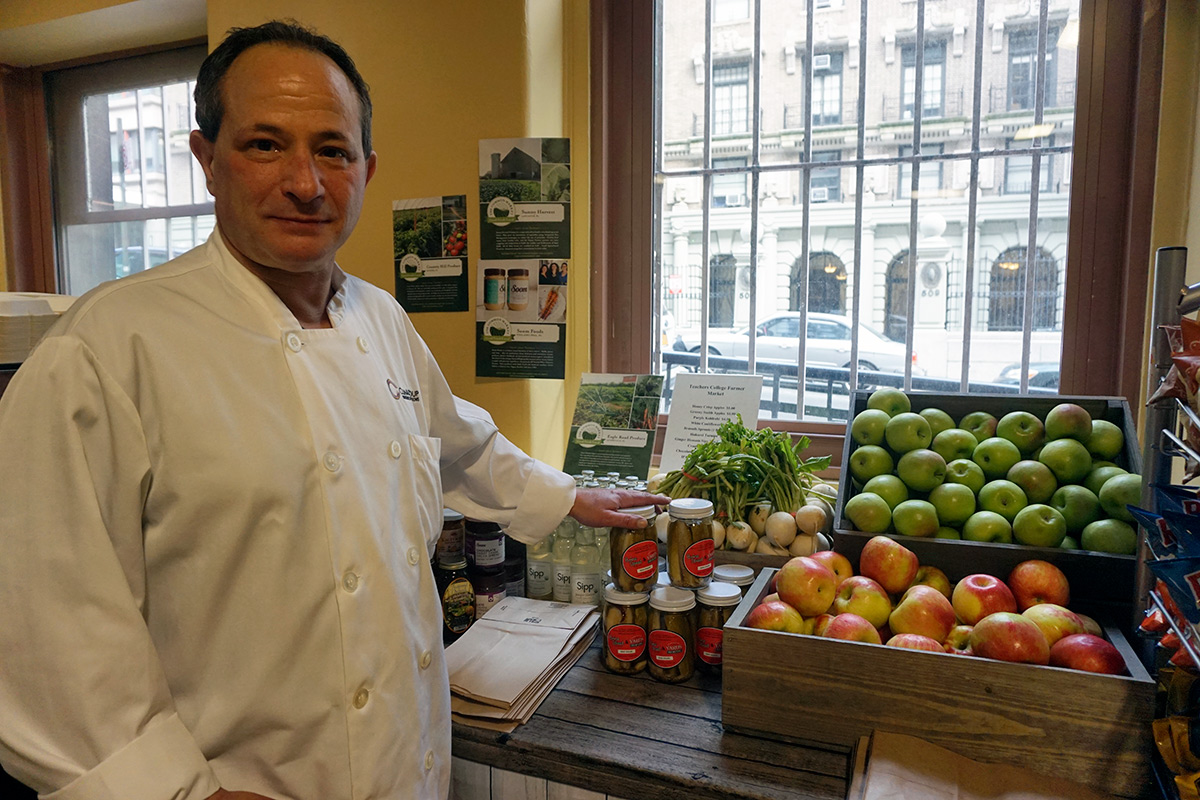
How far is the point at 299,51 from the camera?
3.36 feet

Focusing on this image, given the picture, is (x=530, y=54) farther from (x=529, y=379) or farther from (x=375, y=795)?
(x=375, y=795)

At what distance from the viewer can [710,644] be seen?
4.55 feet

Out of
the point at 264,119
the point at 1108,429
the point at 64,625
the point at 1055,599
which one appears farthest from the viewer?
the point at 1108,429

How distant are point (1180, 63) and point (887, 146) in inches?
25.2

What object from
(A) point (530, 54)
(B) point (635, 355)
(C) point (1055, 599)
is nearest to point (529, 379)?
(B) point (635, 355)

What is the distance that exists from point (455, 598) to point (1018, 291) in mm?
1628

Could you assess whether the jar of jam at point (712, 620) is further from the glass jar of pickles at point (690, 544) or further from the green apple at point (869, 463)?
the green apple at point (869, 463)

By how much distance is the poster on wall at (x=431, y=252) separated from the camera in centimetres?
221

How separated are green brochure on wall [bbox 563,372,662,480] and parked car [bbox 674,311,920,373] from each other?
336mm

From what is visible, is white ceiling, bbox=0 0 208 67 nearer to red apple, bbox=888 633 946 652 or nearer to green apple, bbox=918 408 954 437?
green apple, bbox=918 408 954 437

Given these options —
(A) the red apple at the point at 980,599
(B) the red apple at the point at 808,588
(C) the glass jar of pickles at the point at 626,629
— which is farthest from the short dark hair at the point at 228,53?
(A) the red apple at the point at 980,599

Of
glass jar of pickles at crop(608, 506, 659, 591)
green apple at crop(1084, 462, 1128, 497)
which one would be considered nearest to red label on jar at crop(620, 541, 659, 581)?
glass jar of pickles at crop(608, 506, 659, 591)

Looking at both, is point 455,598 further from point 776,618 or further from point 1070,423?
point 1070,423

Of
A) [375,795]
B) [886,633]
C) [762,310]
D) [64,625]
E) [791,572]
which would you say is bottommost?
[375,795]
